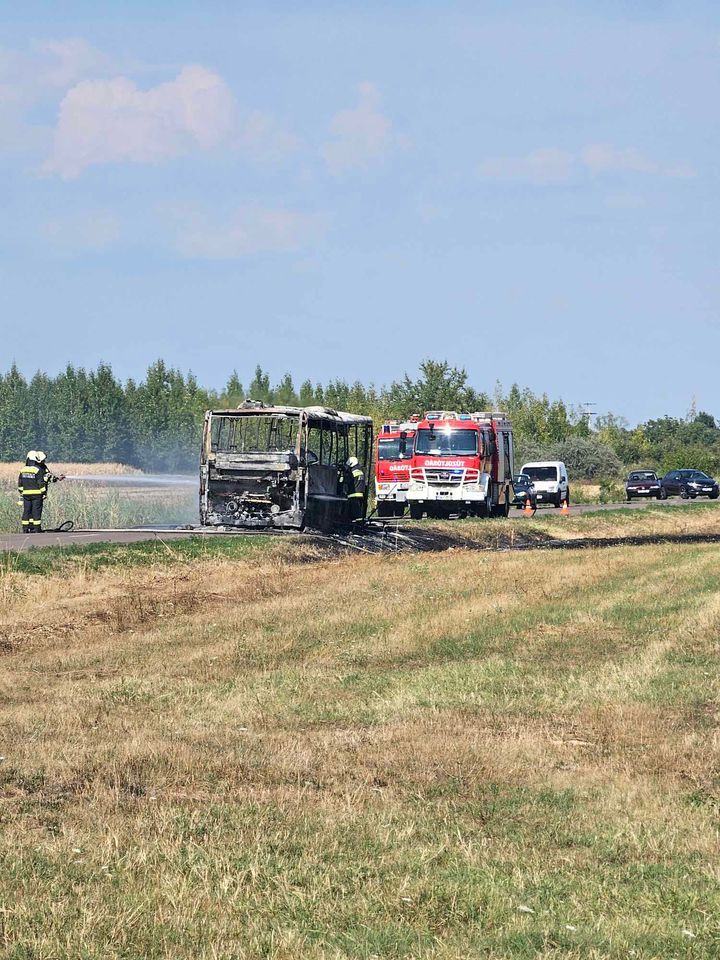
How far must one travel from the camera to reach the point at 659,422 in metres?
156

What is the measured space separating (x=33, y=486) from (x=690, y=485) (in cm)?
4486

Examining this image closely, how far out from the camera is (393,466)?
43250 mm

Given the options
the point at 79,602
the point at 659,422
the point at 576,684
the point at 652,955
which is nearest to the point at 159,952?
the point at 652,955

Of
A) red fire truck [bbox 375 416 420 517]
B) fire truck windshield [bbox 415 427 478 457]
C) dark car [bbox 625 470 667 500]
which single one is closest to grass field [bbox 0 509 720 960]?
fire truck windshield [bbox 415 427 478 457]

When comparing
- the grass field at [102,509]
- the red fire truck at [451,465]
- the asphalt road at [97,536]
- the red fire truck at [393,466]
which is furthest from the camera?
the red fire truck at [393,466]

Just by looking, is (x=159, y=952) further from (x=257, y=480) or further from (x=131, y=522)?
(x=131, y=522)

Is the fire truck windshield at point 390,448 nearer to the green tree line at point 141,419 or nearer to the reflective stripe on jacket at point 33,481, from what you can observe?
the reflective stripe on jacket at point 33,481

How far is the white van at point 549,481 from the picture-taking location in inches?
2243

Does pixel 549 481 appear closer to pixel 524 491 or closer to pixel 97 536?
pixel 524 491

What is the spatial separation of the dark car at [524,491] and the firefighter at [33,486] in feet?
88.3

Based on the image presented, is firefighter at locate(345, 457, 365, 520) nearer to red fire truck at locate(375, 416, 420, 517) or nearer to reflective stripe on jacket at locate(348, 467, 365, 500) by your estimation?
reflective stripe on jacket at locate(348, 467, 365, 500)

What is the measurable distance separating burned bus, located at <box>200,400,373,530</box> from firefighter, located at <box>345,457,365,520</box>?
6.61 ft

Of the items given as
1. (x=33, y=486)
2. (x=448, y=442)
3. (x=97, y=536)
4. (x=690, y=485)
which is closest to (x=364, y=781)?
(x=97, y=536)

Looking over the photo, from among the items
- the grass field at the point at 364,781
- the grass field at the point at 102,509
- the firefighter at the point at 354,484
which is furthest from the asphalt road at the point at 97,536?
the grass field at the point at 364,781
